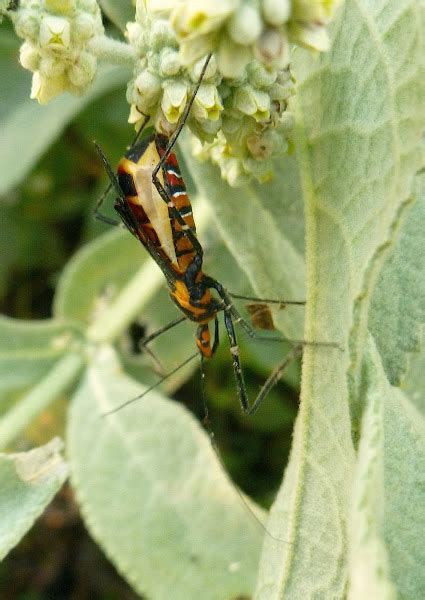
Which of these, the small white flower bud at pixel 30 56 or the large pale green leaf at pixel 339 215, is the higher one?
the small white flower bud at pixel 30 56

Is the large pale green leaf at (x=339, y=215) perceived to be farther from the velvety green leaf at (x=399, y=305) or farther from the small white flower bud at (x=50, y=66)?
the small white flower bud at (x=50, y=66)

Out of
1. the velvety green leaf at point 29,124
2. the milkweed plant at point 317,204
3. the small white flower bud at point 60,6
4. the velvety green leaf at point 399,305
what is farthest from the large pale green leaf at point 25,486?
the velvety green leaf at point 29,124

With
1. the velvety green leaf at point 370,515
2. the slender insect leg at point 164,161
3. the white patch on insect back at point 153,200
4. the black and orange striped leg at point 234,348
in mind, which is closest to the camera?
the velvety green leaf at point 370,515

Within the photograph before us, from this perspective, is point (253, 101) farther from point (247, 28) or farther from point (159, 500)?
point (159, 500)

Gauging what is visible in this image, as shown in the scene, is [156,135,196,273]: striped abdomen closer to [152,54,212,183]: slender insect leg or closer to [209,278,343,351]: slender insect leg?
[152,54,212,183]: slender insect leg

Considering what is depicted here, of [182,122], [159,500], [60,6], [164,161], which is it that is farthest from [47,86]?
[159,500]
